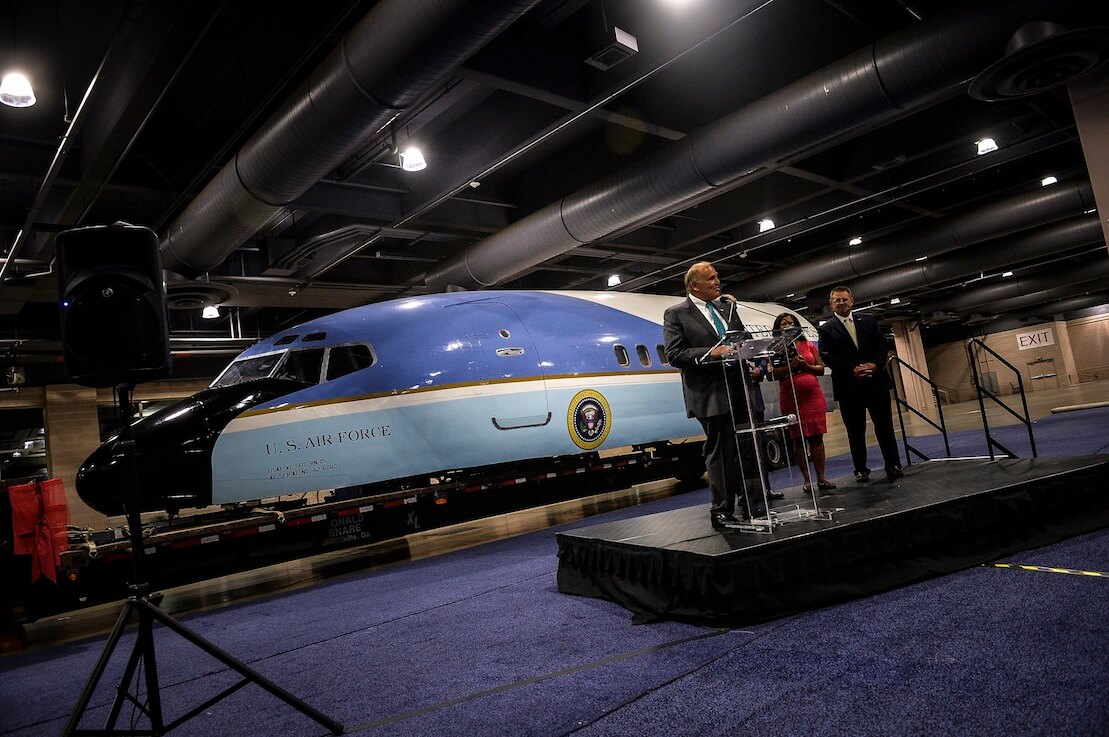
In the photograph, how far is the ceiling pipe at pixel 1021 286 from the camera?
80.4ft

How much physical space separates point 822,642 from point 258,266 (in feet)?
42.2

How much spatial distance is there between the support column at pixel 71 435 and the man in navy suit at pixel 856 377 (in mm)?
18244

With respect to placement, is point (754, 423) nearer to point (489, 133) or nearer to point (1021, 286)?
point (489, 133)

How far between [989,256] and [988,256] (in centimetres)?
3

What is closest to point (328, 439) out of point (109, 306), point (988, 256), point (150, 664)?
point (109, 306)

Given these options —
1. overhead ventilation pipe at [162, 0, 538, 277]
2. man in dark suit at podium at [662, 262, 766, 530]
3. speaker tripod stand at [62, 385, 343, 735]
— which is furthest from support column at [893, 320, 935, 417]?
speaker tripod stand at [62, 385, 343, 735]

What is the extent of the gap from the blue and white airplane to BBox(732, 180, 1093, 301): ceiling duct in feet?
30.3

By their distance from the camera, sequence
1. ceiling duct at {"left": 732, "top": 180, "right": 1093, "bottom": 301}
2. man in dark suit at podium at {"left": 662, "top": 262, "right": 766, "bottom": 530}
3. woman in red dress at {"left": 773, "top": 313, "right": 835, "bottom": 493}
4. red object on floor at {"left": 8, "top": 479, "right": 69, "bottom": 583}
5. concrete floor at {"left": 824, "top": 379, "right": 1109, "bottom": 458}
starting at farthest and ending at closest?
1. concrete floor at {"left": 824, "top": 379, "right": 1109, "bottom": 458}
2. ceiling duct at {"left": 732, "top": 180, "right": 1093, "bottom": 301}
3. red object on floor at {"left": 8, "top": 479, "right": 69, "bottom": 583}
4. woman in red dress at {"left": 773, "top": 313, "right": 835, "bottom": 493}
5. man in dark suit at podium at {"left": 662, "top": 262, "right": 766, "bottom": 530}

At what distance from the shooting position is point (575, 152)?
38.3 ft

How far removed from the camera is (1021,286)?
26.0 meters

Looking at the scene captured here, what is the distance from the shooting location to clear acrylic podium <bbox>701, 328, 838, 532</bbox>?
13.7 feet

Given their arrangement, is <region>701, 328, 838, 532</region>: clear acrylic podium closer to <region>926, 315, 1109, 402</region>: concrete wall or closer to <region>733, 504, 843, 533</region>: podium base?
<region>733, 504, 843, 533</region>: podium base

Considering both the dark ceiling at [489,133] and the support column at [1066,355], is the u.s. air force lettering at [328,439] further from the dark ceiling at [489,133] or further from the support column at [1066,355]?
the support column at [1066,355]

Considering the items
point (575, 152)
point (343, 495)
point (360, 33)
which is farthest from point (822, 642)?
point (575, 152)
